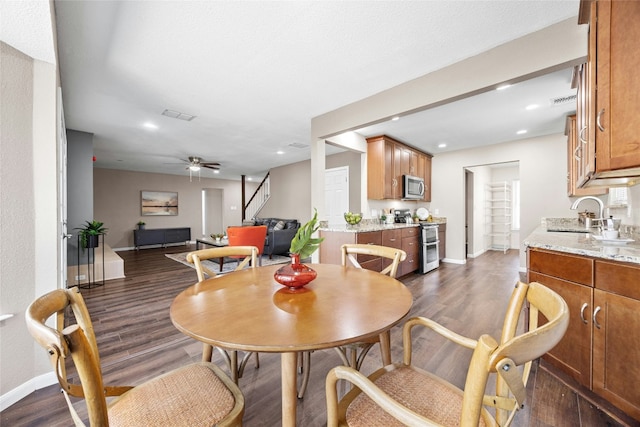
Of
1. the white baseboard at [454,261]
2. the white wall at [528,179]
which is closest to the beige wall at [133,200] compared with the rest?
the white baseboard at [454,261]

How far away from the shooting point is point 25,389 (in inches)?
62.9

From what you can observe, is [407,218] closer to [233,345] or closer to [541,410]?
Answer: [541,410]

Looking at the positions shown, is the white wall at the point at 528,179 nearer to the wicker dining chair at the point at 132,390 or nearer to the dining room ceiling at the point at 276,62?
the dining room ceiling at the point at 276,62

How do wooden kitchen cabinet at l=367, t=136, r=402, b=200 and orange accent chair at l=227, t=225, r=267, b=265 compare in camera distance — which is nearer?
wooden kitchen cabinet at l=367, t=136, r=402, b=200

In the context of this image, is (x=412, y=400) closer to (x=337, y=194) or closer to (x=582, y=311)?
(x=582, y=311)

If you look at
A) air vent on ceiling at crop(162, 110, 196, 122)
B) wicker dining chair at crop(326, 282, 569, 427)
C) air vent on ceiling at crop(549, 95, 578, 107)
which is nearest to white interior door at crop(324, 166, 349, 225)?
air vent on ceiling at crop(162, 110, 196, 122)

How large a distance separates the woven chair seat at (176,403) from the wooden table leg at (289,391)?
7.4 inches

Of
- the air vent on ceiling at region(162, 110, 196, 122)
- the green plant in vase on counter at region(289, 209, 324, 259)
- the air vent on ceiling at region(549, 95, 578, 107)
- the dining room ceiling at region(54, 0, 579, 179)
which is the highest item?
the air vent on ceiling at region(162, 110, 196, 122)

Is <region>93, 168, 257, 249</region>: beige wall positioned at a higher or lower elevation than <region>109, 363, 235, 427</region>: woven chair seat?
higher

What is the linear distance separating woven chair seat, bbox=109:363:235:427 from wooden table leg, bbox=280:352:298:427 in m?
0.19

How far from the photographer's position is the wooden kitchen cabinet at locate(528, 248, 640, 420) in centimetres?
133

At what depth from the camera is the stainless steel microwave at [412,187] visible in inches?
188

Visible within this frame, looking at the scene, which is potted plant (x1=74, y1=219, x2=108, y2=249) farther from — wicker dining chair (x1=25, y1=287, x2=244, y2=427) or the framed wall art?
the framed wall art

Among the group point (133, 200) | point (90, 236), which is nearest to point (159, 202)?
point (133, 200)
